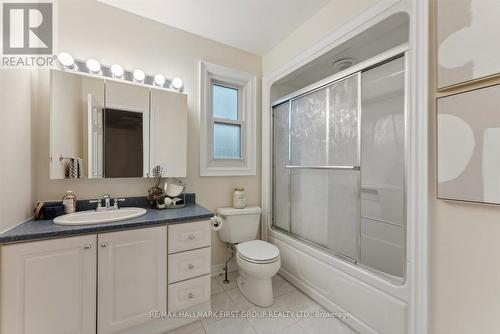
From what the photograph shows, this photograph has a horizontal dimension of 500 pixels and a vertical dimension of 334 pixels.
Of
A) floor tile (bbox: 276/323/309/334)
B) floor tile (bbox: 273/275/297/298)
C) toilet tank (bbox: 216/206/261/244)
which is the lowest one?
floor tile (bbox: 273/275/297/298)

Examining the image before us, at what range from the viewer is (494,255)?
36.2 inches

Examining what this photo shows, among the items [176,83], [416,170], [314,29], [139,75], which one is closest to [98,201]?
[139,75]

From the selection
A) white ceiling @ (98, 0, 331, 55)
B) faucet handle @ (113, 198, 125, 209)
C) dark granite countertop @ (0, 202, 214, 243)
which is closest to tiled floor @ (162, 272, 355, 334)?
dark granite countertop @ (0, 202, 214, 243)

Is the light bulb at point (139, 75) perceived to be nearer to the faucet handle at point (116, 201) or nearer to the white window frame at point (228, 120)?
the white window frame at point (228, 120)

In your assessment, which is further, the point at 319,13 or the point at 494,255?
the point at 319,13

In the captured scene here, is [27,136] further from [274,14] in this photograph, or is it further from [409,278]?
[409,278]

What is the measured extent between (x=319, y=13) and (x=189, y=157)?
5.78 feet

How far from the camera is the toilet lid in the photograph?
5.52 feet

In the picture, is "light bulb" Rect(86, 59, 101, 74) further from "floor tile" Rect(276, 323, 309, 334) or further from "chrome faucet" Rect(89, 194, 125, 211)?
"floor tile" Rect(276, 323, 309, 334)

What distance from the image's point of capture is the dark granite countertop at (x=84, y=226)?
42.8 inches

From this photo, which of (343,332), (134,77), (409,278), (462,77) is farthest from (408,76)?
(134,77)

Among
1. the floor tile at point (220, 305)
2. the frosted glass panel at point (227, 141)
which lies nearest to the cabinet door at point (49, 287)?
the floor tile at point (220, 305)

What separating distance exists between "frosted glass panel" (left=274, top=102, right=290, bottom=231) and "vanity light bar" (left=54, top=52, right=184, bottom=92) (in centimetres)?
113

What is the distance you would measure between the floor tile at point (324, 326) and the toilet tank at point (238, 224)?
34.6 inches
